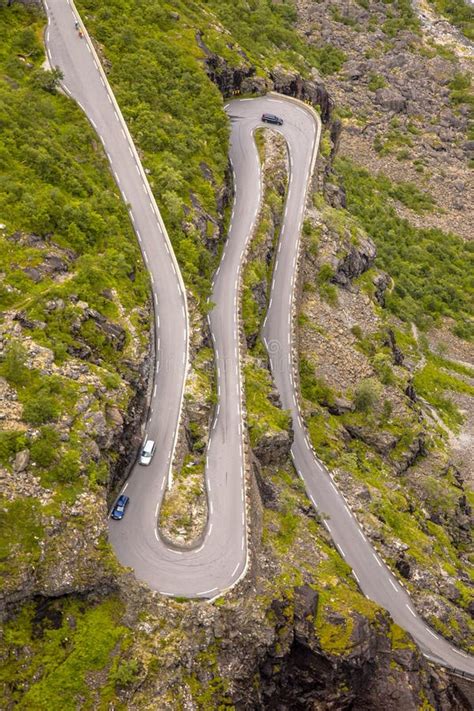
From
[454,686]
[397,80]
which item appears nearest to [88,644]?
[454,686]

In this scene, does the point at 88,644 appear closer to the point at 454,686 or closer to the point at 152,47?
the point at 454,686

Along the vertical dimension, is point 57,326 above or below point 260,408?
above

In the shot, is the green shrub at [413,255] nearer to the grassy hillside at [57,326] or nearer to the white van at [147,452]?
the grassy hillside at [57,326]

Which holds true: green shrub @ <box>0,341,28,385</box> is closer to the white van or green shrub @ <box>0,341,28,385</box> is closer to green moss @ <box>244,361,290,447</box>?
the white van

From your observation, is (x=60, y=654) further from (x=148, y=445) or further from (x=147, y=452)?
(x=148, y=445)

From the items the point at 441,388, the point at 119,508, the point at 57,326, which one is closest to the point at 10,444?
the point at 119,508

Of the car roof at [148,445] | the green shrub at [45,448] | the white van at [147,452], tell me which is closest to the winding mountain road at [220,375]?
the white van at [147,452]

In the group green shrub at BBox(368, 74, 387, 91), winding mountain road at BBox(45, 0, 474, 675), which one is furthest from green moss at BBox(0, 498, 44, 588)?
green shrub at BBox(368, 74, 387, 91)
